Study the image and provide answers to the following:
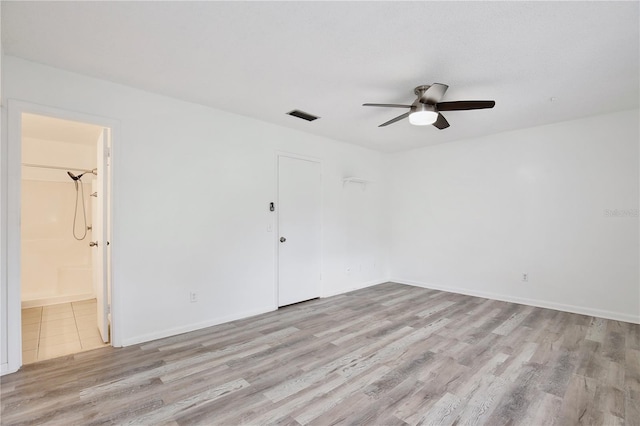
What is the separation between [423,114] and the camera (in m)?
2.88

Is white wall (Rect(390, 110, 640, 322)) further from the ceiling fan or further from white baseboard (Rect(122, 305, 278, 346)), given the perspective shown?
white baseboard (Rect(122, 305, 278, 346))

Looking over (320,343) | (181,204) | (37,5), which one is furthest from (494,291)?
(37,5)

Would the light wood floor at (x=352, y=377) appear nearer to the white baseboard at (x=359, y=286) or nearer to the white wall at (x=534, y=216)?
the white wall at (x=534, y=216)

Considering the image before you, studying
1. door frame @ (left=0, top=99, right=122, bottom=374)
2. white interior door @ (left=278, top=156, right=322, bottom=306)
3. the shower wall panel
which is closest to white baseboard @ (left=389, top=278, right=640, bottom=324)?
white interior door @ (left=278, top=156, right=322, bottom=306)

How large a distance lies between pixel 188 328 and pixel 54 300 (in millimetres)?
2741

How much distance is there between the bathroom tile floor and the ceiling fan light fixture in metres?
3.80

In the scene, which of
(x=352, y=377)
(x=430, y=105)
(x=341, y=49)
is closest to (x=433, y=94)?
(x=430, y=105)

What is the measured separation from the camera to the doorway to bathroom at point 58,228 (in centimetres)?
382

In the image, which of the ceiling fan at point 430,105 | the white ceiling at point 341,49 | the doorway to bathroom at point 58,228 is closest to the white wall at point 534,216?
the white ceiling at point 341,49

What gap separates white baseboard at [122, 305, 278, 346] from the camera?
2998 millimetres

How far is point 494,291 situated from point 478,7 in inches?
166

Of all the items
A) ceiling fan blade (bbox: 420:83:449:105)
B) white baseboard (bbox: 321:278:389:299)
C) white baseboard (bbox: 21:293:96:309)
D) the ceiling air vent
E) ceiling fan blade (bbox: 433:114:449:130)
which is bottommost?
white baseboard (bbox: 321:278:389:299)

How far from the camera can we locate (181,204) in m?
3.33

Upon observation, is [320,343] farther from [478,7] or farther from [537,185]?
[537,185]
